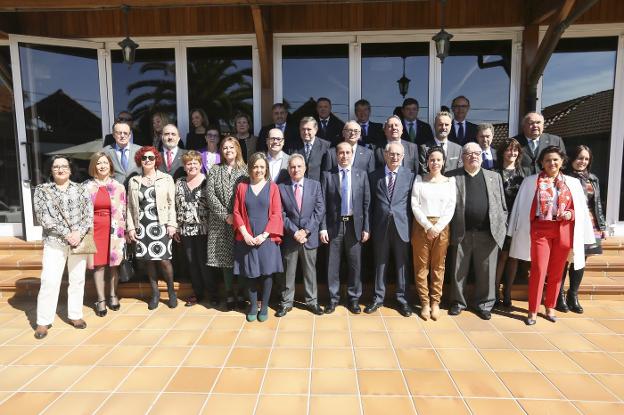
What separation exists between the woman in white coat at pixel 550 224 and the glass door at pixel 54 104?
192 inches

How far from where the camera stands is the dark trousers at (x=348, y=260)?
11.5 feet

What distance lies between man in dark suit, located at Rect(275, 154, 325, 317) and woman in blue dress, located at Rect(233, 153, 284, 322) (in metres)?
0.10

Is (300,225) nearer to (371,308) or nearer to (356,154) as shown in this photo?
→ (356,154)

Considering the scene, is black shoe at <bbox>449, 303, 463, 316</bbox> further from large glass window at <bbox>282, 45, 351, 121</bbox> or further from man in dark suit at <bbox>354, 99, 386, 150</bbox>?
large glass window at <bbox>282, 45, 351, 121</bbox>

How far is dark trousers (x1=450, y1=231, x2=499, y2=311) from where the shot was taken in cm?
345

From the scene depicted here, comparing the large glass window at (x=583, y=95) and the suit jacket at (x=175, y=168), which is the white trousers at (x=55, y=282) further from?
the large glass window at (x=583, y=95)

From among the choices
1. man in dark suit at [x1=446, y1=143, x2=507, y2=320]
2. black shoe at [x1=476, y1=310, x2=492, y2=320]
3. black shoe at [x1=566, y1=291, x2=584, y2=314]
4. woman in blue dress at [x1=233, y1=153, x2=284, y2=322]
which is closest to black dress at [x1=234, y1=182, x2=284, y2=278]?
woman in blue dress at [x1=233, y1=153, x2=284, y2=322]

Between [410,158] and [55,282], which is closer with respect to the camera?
[55,282]

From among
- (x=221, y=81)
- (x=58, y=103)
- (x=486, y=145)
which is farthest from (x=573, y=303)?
(x=58, y=103)

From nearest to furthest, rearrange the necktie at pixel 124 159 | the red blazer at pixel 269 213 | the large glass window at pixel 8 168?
the red blazer at pixel 269 213 < the necktie at pixel 124 159 < the large glass window at pixel 8 168

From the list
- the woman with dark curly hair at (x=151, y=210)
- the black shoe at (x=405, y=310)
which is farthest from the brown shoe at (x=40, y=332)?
the black shoe at (x=405, y=310)

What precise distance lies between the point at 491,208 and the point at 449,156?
2.17 ft

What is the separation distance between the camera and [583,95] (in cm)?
476

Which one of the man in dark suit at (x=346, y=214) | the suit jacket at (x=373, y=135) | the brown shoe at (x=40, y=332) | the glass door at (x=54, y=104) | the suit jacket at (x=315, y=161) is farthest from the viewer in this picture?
the glass door at (x=54, y=104)
